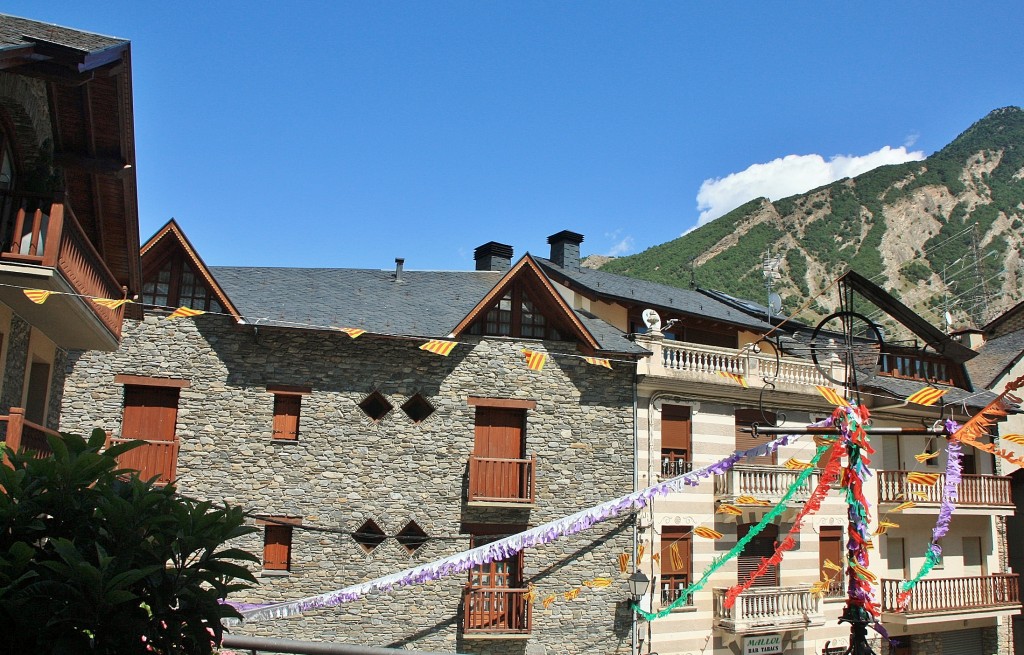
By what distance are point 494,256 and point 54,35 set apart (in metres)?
16.9

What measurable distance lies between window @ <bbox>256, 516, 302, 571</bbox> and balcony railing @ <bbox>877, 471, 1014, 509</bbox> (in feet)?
52.2

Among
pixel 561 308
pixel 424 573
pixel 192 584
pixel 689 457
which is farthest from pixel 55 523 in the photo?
pixel 689 457

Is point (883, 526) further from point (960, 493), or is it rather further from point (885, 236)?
point (885, 236)

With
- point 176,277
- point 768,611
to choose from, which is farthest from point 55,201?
point 768,611

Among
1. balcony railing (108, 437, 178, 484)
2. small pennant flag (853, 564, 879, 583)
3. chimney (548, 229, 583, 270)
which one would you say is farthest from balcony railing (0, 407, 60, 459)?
chimney (548, 229, 583, 270)

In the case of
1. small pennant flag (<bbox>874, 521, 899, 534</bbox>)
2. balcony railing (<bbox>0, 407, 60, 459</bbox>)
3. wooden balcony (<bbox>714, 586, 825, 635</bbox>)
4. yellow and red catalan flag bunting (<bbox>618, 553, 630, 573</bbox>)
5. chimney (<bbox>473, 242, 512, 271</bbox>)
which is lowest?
wooden balcony (<bbox>714, 586, 825, 635</bbox>)

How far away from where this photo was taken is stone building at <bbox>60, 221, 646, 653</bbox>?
18.9 meters

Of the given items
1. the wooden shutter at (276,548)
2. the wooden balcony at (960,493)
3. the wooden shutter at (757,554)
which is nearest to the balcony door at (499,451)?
the wooden shutter at (276,548)

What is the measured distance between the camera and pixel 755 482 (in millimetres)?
22375

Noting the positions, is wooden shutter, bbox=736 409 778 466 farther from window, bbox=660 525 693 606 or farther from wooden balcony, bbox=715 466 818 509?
window, bbox=660 525 693 606

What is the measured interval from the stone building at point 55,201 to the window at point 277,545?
16.4ft

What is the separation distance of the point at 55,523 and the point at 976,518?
1120 inches

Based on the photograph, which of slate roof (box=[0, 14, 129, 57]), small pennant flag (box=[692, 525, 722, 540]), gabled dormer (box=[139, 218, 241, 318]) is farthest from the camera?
small pennant flag (box=[692, 525, 722, 540])

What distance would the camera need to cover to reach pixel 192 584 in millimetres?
6090
